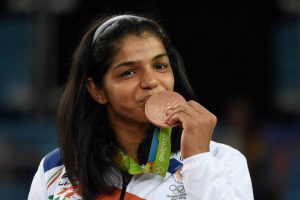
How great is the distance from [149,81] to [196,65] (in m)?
5.92

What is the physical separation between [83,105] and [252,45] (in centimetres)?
569

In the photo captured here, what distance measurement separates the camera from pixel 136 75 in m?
3.10

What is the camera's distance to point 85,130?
3348mm

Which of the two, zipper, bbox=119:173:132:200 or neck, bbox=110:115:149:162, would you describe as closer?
zipper, bbox=119:173:132:200

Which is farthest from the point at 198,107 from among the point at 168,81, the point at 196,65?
the point at 196,65

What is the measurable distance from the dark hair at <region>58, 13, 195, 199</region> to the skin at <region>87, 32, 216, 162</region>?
44mm

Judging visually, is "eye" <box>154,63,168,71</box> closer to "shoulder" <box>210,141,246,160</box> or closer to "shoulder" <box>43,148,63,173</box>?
"shoulder" <box>210,141,246,160</box>

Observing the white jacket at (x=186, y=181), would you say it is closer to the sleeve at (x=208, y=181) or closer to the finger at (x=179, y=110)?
the sleeve at (x=208, y=181)

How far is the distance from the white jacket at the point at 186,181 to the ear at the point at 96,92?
11.2 inches

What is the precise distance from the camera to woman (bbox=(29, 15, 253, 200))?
115 inches

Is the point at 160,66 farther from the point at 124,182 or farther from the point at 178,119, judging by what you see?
the point at 124,182

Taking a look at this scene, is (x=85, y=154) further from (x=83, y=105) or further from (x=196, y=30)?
(x=196, y=30)

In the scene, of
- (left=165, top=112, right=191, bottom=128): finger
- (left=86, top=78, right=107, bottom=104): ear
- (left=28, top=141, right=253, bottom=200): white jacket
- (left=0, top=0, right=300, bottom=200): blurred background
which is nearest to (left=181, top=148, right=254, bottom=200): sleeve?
(left=28, top=141, right=253, bottom=200): white jacket

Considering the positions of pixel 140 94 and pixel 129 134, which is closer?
pixel 140 94
